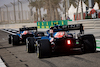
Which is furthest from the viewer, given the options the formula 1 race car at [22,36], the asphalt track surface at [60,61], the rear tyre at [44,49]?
the formula 1 race car at [22,36]

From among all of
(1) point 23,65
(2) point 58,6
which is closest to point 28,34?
(1) point 23,65

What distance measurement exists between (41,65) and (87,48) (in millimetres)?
2702

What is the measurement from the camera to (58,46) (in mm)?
8828

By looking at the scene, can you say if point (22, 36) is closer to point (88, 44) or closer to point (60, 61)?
point (88, 44)

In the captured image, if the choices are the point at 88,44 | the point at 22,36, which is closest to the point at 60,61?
the point at 88,44

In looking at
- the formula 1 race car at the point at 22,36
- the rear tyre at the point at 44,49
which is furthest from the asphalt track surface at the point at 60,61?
the formula 1 race car at the point at 22,36

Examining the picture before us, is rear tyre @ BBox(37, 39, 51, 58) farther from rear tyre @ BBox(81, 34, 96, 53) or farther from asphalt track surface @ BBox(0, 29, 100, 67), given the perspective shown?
rear tyre @ BBox(81, 34, 96, 53)

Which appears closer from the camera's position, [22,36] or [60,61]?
[60,61]

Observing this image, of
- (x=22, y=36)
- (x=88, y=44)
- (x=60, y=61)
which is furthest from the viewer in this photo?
(x=22, y=36)

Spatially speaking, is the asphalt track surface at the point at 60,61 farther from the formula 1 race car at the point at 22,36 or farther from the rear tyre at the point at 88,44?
the formula 1 race car at the point at 22,36

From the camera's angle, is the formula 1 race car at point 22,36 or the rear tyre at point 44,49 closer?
the rear tyre at point 44,49

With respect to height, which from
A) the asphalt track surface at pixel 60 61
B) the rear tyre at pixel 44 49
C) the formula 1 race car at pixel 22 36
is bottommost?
the asphalt track surface at pixel 60 61

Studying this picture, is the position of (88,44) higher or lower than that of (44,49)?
higher

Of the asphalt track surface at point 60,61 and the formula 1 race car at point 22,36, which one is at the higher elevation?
the formula 1 race car at point 22,36
